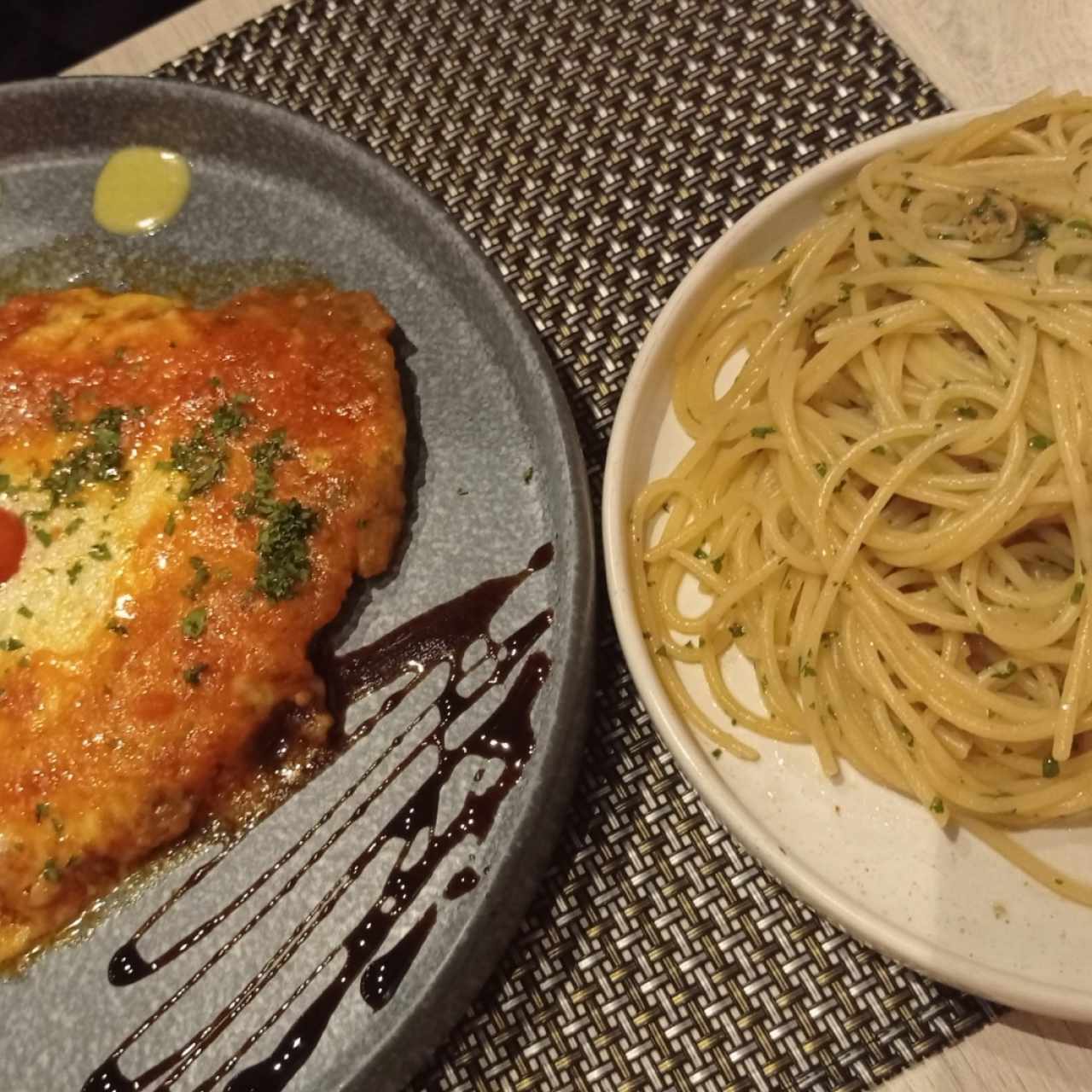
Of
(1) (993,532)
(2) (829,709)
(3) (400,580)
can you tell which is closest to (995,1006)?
(2) (829,709)

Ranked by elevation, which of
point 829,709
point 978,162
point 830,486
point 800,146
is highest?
point 978,162

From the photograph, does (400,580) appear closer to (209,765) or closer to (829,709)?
(209,765)

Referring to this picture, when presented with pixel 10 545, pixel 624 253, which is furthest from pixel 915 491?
pixel 10 545

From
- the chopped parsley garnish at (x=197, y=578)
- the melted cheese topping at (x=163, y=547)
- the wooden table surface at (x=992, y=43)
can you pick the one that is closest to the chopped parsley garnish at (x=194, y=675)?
the melted cheese topping at (x=163, y=547)

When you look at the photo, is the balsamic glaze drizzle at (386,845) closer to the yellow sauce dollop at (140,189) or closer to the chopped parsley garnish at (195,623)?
the chopped parsley garnish at (195,623)

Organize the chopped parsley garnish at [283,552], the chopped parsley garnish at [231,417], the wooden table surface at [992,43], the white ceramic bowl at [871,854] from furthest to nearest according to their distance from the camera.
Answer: the wooden table surface at [992,43]
the chopped parsley garnish at [231,417]
the chopped parsley garnish at [283,552]
the white ceramic bowl at [871,854]

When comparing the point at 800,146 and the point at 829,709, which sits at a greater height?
the point at 800,146

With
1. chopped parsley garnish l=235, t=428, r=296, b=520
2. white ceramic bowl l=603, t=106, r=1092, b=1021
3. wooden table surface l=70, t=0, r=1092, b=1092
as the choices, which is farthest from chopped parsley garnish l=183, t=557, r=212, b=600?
wooden table surface l=70, t=0, r=1092, b=1092
